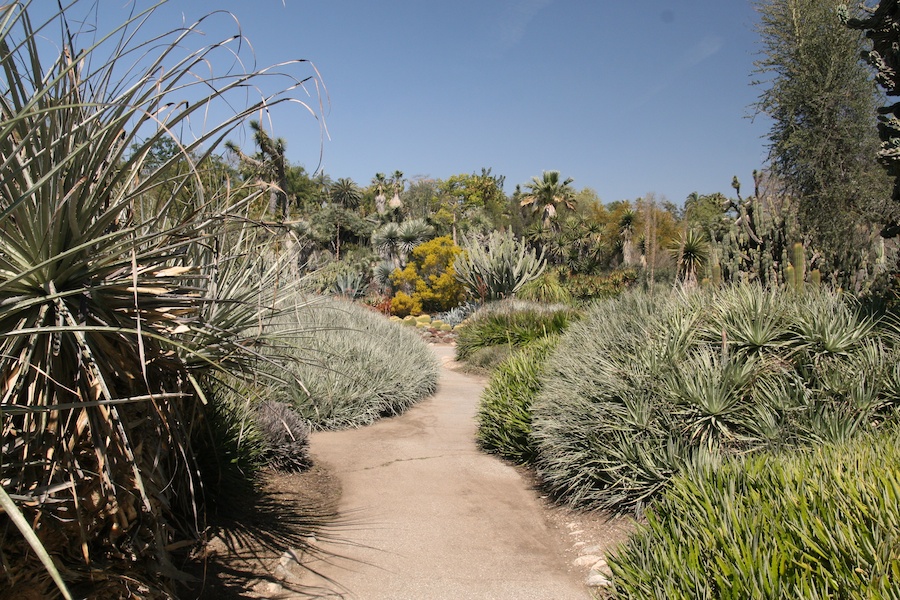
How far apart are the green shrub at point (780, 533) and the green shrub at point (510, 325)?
10799mm

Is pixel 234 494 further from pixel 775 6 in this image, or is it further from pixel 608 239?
pixel 608 239

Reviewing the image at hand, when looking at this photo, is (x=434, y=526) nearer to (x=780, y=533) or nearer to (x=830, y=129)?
(x=780, y=533)

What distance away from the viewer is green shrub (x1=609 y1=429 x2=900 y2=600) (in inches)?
99.9

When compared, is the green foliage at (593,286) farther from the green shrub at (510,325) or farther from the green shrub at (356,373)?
the green shrub at (356,373)

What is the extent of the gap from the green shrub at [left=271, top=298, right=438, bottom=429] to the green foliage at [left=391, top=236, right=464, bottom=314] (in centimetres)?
1775

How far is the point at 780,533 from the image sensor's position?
287cm

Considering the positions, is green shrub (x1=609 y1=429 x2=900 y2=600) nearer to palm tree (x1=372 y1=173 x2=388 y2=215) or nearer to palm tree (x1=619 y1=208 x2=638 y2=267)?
palm tree (x1=619 y1=208 x2=638 y2=267)

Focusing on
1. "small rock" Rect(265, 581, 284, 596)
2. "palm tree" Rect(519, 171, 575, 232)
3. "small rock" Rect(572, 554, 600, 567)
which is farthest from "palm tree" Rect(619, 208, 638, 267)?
"small rock" Rect(265, 581, 284, 596)

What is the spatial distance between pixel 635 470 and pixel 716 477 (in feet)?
4.50

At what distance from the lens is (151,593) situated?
2.85 meters

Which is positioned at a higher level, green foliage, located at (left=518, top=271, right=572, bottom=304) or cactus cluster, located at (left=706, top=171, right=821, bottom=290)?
cactus cluster, located at (left=706, top=171, right=821, bottom=290)

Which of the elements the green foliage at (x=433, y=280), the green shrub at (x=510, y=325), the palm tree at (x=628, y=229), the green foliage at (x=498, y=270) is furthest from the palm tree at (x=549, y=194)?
the green shrub at (x=510, y=325)

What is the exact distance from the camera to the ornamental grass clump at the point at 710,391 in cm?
482

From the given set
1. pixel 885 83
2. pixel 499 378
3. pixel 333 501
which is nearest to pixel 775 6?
pixel 885 83
